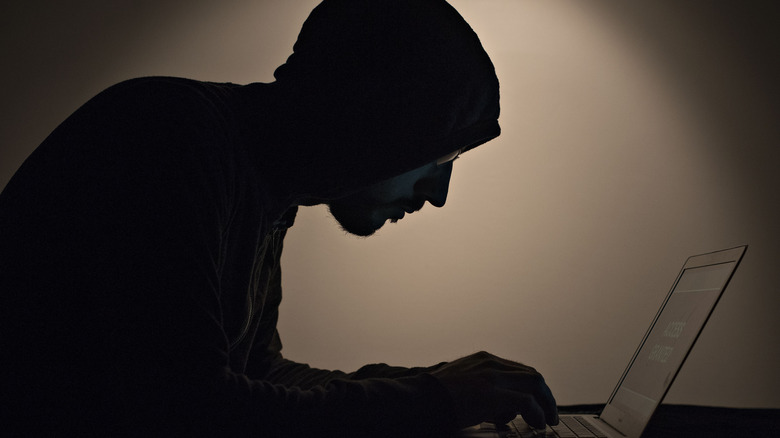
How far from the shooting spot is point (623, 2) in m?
2.00

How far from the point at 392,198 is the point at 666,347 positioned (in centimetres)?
46

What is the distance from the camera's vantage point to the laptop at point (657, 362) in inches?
30.2

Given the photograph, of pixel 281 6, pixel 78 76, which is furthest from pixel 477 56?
pixel 78 76

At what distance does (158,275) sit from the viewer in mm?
545

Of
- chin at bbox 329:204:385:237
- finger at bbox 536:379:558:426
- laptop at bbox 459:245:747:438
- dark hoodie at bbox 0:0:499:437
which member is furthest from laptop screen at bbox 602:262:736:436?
chin at bbox 329:204:385:237

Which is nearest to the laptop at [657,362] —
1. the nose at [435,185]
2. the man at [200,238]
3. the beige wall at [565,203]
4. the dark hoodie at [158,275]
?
the man at [200,238]

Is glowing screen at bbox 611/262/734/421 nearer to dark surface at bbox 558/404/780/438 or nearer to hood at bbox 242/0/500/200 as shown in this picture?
dark surface at bbox 558/404/780/438

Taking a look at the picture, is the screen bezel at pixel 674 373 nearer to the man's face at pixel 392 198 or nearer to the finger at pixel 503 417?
the finger at pixel 503 417

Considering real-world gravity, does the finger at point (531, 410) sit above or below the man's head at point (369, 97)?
below

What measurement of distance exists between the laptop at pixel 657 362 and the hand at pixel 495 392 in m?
0.05

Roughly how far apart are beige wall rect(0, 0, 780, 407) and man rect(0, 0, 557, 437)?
112cm

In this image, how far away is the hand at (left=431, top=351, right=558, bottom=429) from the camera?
647 mm

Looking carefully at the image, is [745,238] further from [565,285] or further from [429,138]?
[429,138]

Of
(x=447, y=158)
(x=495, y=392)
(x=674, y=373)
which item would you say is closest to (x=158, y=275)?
(x=495, y=392)
